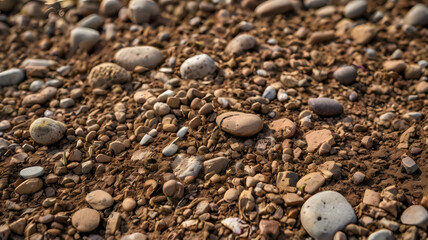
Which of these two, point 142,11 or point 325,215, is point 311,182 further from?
point 142,11

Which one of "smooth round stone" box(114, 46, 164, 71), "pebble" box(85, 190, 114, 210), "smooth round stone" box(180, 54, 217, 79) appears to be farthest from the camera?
"smooth round stone" box(114, 46, 164, 71)

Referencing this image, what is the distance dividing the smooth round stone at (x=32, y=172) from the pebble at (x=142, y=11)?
6.35ft

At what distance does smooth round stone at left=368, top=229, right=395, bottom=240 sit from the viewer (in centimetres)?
192

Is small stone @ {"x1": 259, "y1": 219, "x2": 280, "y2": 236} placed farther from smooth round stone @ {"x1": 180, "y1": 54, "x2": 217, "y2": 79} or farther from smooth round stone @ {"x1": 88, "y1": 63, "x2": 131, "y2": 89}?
smooth round stone @ {"x1": 88, "y1": 63, "x2": 131, "y2": 89}

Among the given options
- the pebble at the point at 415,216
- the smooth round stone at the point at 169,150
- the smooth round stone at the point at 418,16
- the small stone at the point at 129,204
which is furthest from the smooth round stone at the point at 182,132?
the smooth round stone at the point at 418,16

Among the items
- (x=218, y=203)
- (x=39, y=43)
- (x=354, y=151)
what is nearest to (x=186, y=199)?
(x=218, y=203)

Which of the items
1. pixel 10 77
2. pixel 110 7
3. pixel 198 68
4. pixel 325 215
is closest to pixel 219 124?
pixel 198 68

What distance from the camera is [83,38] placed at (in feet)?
11.7

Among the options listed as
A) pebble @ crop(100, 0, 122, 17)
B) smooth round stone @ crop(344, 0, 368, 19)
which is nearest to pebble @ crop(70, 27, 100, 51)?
pebble @ crop(100, 0, 122, 17)

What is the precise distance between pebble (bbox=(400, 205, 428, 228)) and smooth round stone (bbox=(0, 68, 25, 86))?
125 inches

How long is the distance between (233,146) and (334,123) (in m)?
0.80

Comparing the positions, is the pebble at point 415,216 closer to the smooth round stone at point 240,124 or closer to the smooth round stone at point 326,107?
the smooth round stone at point 326,107

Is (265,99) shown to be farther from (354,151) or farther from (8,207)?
(8,207)

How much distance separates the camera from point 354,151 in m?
2.42
